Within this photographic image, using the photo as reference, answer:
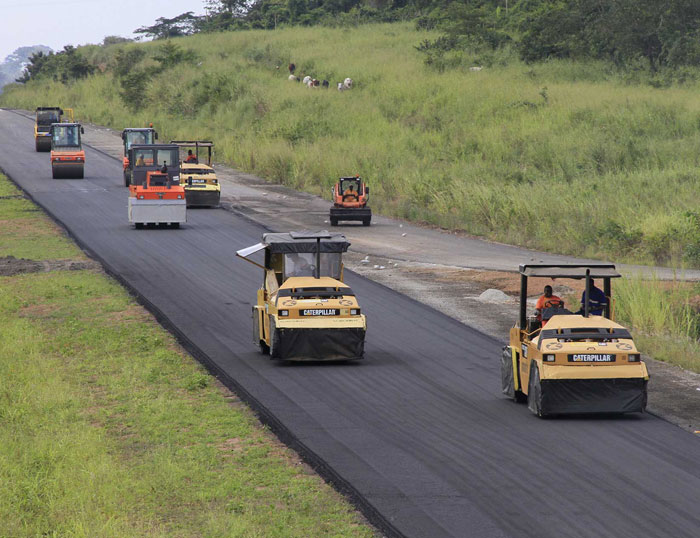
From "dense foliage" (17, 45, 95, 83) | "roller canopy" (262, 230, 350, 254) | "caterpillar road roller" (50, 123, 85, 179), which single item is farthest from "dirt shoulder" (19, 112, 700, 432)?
"dense foliage" (17, 45, 95, 83)

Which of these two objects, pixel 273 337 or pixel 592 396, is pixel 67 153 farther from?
pixel 592 396

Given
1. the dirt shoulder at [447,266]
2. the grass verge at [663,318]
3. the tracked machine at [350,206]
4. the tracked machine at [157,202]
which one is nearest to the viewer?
the dirt shoulder at [447,266]

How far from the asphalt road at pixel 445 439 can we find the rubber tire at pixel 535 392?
0.64 feet

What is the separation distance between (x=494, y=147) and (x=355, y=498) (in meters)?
Result: 43.3

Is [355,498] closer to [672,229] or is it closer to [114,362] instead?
[114,362]

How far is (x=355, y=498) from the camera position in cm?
1215

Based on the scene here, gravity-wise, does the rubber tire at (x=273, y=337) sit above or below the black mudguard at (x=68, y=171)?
below

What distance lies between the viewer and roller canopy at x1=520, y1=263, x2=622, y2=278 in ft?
51.3

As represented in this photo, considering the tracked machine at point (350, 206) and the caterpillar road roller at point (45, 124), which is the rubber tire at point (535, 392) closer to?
the tracked machine at point (350, 206)

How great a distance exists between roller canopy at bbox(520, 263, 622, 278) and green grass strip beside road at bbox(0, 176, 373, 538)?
15.3 feet

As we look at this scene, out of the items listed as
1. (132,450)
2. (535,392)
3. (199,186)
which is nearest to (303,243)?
(535,392)

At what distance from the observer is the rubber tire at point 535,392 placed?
1534cm

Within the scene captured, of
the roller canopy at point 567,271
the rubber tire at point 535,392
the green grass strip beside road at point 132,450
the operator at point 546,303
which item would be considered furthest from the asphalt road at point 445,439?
the roller canopy at point 567,271

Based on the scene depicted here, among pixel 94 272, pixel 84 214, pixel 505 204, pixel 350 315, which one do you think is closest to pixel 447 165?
pixel 505 204
